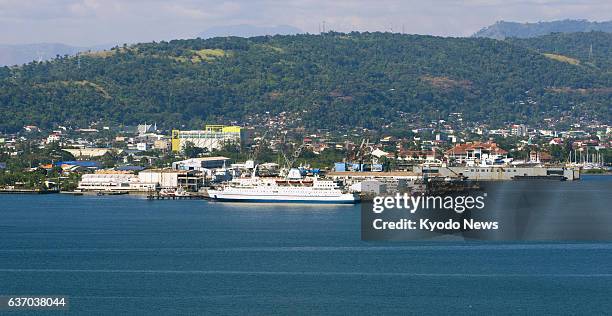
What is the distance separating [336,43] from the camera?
115812mm

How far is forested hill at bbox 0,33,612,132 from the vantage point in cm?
8969

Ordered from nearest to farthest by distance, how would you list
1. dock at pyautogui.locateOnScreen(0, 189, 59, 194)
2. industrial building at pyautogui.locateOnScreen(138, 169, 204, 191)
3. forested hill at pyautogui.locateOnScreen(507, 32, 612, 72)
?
dock at pyautogui.locateOnScreen(0, 189, 59, 194)
industrial building at pyautogui.locateOnScreen(138, 169, 204, 191)
forested hill at pyautogui.locateOnScreen(507, 32, 612, 72)

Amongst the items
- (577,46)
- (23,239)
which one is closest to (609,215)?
(23,239)

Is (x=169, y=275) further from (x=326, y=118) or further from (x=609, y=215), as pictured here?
(x=326, y=118)

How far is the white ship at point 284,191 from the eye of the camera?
38.9 m

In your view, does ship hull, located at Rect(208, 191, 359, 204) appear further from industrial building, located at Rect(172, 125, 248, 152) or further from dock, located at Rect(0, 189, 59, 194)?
industrial building, located at Rect(172, 125, 248, 152)

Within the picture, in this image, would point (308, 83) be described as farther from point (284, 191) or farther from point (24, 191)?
point (284, 191)

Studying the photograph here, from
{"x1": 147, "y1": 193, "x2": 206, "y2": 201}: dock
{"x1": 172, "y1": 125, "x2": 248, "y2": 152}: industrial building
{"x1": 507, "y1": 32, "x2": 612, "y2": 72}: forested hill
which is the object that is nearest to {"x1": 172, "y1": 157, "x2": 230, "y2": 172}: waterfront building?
{"x1": 147, "y1": 193, "x2": 206, "y2": 201}: dock

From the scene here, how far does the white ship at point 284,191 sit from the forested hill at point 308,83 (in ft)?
143

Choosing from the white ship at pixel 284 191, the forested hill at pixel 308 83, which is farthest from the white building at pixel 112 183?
the forested hill at pixel 308 83

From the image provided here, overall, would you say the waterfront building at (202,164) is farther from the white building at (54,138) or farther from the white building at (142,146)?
the white building at (54,138)

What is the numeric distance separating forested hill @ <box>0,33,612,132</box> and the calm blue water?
185 ft

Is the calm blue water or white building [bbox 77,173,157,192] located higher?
the calm blue water

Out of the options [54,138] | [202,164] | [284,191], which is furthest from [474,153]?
[284,191]
